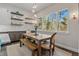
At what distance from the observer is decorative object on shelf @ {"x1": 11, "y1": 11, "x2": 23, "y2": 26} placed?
1.50 m

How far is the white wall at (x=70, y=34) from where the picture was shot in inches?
57.7

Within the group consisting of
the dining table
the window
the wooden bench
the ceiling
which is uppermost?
the ceiling

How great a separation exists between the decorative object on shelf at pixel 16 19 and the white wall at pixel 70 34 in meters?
0.30

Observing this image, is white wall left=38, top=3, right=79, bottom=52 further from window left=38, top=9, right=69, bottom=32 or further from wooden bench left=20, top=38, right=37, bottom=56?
wooden bench left=20, top=38, right=37, bottom=56

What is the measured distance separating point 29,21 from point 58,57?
689 millimetres

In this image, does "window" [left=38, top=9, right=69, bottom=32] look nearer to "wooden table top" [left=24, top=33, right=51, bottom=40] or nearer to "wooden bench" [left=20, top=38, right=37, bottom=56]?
"wooden table top" [left=24, top=33, right=51, bottom=40]

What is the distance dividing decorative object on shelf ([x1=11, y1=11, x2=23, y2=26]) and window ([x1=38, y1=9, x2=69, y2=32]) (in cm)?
29

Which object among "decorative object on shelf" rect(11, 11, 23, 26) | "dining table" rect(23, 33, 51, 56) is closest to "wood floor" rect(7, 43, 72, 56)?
"dining table" rect(23, 33, 51, 56)

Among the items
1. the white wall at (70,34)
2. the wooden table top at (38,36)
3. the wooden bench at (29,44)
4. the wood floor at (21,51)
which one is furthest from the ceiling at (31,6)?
the wood floor at (21,51)

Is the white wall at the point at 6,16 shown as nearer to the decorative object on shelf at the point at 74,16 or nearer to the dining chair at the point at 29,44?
the dining chair at the point at 29,44

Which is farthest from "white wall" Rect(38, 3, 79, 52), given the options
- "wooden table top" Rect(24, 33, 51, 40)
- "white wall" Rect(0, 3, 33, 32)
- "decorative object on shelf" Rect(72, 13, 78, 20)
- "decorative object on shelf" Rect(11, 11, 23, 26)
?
"white wall" Rect(0, 3, 33, 32)

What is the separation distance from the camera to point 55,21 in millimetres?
1527

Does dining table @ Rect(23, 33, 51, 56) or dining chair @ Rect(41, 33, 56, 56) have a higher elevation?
dining table @ Rect(23, 33, 51, 56)

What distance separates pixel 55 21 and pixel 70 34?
0.29m
